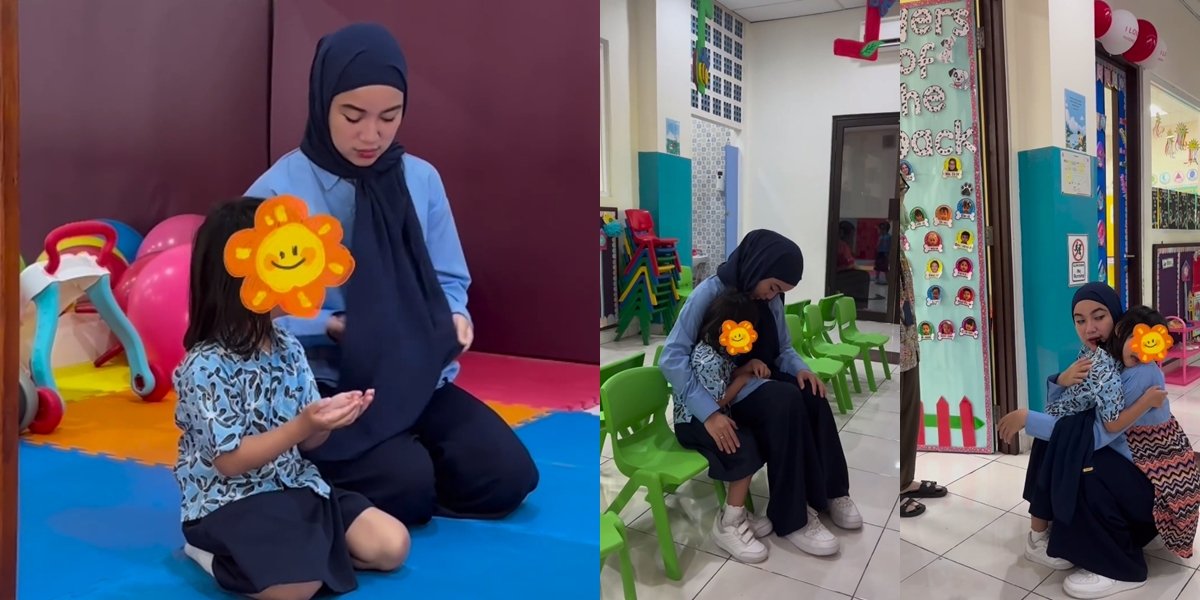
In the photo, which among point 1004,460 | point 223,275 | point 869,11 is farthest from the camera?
point 1004,460

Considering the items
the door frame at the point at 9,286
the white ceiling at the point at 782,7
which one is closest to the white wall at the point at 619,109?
the white ceiling at the point at 782,7

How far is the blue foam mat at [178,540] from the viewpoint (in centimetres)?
71

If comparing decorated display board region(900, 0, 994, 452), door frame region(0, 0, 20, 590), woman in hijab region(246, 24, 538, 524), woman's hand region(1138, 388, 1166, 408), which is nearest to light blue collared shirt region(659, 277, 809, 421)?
woman in hijab region(246, 24, 538, 524)

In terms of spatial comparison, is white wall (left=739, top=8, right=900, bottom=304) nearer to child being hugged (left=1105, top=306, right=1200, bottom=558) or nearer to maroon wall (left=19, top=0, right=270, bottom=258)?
maroon wall (left=19, top=0, right=270, bottom=258)

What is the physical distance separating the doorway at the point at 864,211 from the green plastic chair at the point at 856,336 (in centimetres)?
1

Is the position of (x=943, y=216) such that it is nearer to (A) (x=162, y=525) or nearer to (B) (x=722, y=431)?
(B) (x=722, y=431)

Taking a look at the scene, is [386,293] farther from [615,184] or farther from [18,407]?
[18,407]

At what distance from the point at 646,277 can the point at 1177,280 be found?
312 centimetres

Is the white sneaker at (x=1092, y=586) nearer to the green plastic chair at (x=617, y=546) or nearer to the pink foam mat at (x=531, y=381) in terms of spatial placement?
the green plastic chair at (x=617, y=546)

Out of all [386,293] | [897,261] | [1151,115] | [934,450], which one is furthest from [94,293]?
[1151,115]

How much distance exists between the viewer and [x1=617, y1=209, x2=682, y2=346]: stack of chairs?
80cm

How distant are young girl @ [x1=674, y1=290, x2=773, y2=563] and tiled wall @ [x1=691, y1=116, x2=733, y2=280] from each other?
0.05m

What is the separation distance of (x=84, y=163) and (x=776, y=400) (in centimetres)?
86

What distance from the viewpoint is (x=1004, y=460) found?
2248 millimetres
